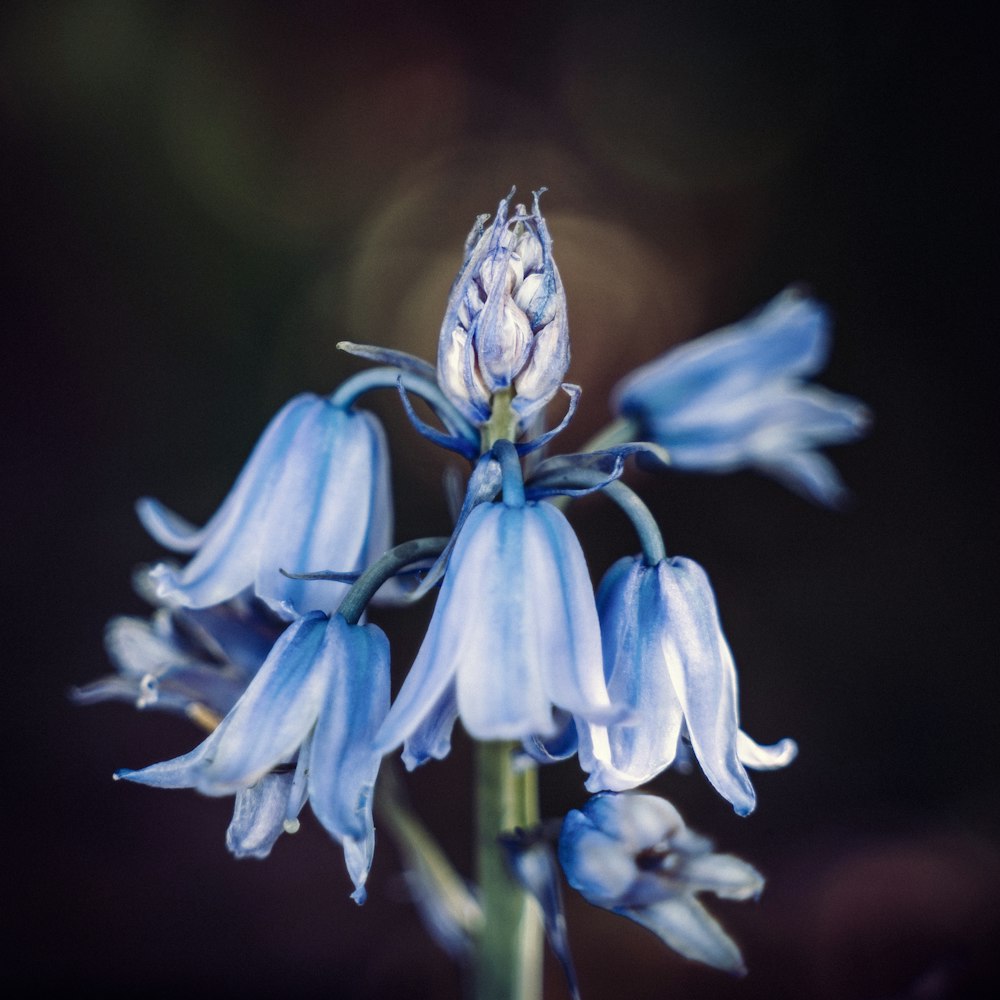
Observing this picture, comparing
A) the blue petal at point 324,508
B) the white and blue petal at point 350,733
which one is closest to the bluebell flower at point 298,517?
the blue petal at point 324,508

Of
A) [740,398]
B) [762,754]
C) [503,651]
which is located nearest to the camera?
[503,651]

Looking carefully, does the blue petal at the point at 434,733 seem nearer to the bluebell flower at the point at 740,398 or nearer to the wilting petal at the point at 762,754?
the wilting petal at the point at 762,754

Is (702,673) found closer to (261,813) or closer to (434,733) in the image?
(434,733)

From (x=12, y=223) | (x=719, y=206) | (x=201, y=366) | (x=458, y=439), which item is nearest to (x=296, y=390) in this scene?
(x=201, y=366)

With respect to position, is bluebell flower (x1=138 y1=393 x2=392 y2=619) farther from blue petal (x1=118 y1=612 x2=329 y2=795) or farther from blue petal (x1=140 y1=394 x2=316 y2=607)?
blue petal (x1=118 y1=612 x2=329 y2=795)

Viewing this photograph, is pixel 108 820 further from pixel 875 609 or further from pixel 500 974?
pixel 875 609

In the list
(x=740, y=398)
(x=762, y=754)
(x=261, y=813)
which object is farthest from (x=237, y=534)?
(x=740, y=398)
